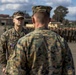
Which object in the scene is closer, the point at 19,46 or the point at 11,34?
the point at 19,46

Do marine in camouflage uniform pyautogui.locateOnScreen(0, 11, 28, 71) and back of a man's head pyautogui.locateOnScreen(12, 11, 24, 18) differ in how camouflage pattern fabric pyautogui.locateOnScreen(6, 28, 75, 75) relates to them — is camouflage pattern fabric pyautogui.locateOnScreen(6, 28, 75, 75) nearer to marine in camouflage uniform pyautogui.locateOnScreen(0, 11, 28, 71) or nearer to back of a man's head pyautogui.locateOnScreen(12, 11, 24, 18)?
marine in camouflage uniform pyautogui.locateOnScreen(0, 11, 28, 71)

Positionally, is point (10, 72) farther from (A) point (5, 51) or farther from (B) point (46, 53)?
(A) point (5, 51)

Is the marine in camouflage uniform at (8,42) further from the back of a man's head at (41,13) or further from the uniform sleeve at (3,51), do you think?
the back of a man's head at (41,13)

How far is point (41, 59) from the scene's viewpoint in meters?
4.16

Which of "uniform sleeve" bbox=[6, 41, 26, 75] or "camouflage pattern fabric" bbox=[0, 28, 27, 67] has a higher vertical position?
"uniform sleeve" bbox=[6, 41, 26, 75]

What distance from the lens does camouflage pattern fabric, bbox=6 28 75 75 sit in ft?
13.5

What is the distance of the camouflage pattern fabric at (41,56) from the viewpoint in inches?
162

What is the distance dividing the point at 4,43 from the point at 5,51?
149 millimetres

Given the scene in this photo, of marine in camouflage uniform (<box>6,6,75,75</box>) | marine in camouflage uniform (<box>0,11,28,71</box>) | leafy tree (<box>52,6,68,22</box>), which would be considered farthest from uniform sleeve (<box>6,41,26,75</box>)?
leafy tree (<box>52,6,68,22</box>)

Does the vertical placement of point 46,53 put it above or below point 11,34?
above

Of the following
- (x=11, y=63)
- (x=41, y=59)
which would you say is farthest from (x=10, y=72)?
(x=41, y=59)

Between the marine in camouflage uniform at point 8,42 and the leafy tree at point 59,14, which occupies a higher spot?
the marine in camouflage uniform at point 8,42

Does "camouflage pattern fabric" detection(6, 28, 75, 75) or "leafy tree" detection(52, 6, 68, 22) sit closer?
"camouflage pattern fabric" detection(6, 28, 75, 75)

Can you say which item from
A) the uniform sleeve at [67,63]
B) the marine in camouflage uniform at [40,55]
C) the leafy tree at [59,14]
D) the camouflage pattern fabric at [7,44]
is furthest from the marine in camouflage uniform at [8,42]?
the leafy tree at [59,14]
